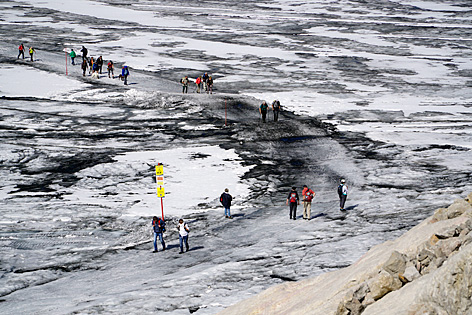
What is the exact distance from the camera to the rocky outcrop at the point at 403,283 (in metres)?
5.92

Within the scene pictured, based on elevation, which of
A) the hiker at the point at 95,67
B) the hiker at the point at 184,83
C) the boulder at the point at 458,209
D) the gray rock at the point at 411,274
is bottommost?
the hiker at the point at 184,83

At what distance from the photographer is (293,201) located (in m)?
16.7

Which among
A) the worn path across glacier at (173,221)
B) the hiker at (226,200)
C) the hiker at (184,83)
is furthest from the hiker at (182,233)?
the hiker at (184,83)

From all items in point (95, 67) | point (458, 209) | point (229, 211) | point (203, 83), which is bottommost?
point (229, 211)

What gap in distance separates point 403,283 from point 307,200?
9289mm

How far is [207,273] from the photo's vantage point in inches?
517

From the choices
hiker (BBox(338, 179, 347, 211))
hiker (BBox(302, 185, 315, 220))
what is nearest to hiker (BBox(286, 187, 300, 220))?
hiker (BBox(302, 185, 315, 220))

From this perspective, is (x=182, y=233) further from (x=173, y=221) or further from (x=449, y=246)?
(x=449, y=246)

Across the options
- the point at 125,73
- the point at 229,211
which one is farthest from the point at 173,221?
the point at 125,73

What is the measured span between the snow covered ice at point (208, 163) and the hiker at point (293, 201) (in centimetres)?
32

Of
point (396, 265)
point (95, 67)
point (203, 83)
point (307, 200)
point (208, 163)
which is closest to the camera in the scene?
point (396, 265)

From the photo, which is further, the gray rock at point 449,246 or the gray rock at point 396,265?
the gray rock at point 396,265

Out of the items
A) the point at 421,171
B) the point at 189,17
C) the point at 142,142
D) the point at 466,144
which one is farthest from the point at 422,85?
the point at 189,17

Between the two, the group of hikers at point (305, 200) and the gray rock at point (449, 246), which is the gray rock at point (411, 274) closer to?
the gray rock at point (449, 246)
